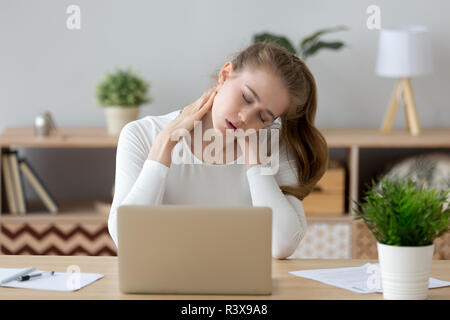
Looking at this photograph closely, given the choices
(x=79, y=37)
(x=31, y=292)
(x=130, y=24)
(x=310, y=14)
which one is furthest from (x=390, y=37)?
(x=31, y=292)

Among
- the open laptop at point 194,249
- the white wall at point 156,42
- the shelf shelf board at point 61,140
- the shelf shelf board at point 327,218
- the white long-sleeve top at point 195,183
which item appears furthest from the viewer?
the white wall at point 156,42

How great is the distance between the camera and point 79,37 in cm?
335

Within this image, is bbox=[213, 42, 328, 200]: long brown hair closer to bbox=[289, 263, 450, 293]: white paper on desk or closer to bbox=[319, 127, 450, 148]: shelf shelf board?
bbox=[289, 263, 450, 293]: white paper on desk

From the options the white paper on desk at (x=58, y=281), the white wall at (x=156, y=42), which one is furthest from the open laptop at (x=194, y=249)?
the white wall at (x=156, y=42)

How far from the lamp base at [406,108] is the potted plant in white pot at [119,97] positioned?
1141mm

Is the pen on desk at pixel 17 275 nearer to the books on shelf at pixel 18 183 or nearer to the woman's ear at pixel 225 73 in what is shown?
the woman's ear at pixel 225 73

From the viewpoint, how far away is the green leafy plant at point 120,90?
3.12 metres

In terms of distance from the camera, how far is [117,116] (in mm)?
3121

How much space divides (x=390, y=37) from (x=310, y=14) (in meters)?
0.44

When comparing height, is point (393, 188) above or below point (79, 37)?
below

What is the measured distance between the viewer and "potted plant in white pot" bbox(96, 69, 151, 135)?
10.2 feet

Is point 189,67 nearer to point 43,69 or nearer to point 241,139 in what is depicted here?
point 43,69

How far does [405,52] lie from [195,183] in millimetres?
1507

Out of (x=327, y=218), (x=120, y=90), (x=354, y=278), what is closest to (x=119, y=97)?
(x=120, y=90)
